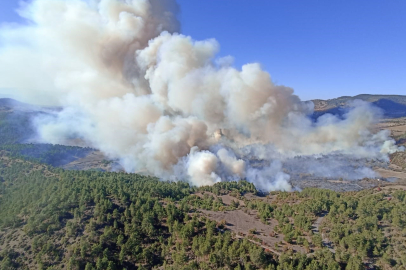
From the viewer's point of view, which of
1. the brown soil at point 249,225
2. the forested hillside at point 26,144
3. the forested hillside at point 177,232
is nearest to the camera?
the forested hillside at point 177,232

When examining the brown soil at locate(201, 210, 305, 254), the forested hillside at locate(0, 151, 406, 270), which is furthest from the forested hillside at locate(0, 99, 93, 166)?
the brown soil at locate(201, 210, 305, 254)

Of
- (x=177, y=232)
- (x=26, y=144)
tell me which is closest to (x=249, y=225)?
(x=177, y=232)

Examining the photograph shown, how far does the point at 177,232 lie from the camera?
39.9m

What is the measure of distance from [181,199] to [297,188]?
32884 mm

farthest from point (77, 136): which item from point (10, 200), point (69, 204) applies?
point (69, 204)

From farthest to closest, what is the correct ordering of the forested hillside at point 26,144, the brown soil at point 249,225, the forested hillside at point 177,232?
1. the forested hillside at point 26,144
2. the brown soil at point 249,225
3. the forested hillside at point 177,232

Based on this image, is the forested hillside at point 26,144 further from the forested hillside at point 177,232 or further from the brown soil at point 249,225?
the brown soil at point 249,225

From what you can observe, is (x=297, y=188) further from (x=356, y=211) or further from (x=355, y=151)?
(x=355, y=151)

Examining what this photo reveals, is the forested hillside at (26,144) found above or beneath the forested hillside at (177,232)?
above

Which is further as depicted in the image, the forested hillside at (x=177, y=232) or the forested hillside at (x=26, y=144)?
the forested hillside at (x=26, y=144)

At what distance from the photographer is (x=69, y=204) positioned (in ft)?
149

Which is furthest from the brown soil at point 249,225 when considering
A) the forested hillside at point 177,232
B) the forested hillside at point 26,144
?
the forested hillside at point 26,144

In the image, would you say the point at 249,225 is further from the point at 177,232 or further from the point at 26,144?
the point at 26,144

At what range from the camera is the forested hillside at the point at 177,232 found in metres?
33.3
